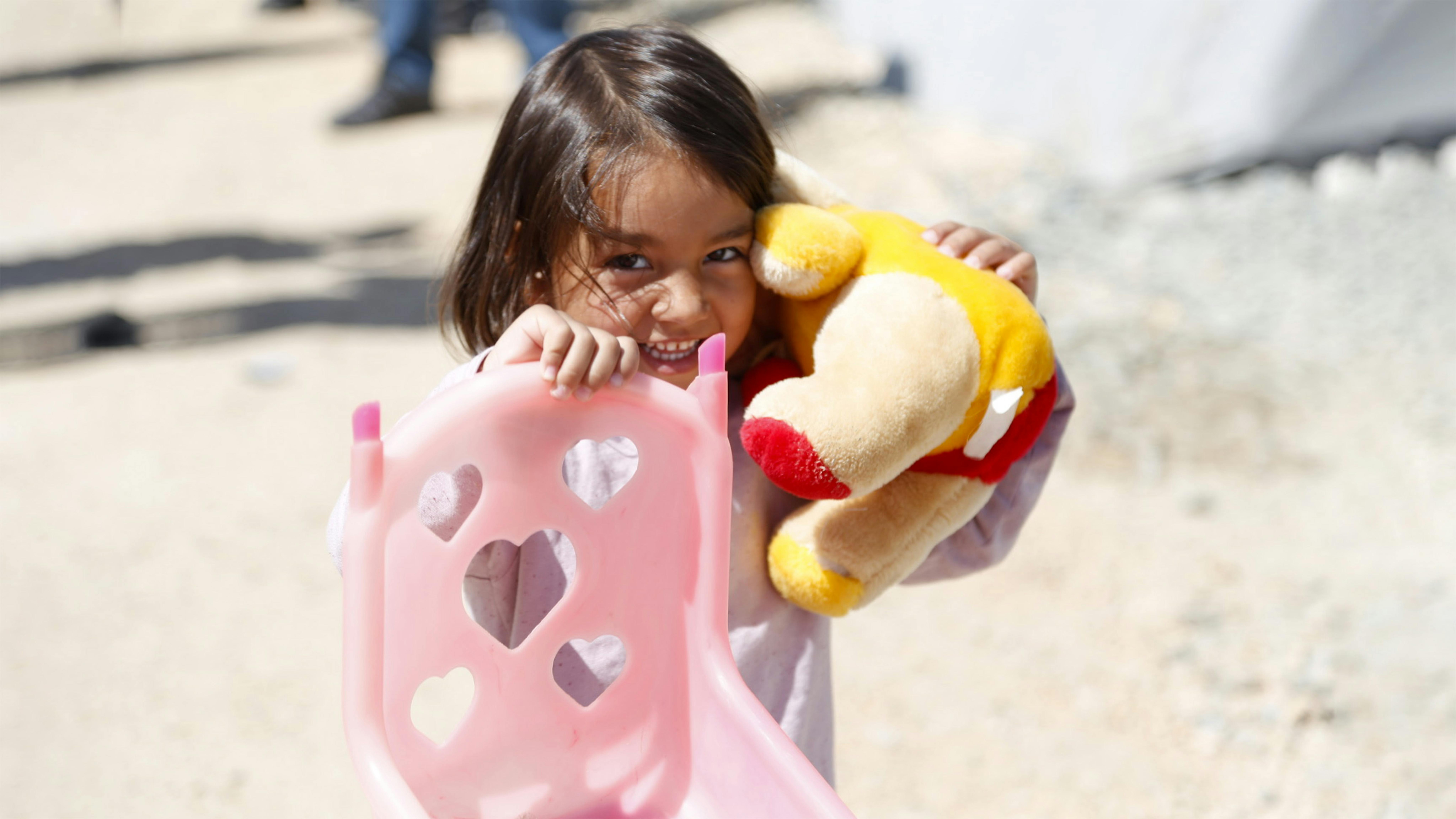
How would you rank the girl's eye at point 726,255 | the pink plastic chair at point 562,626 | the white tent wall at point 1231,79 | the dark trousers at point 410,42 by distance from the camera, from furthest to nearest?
the dark trousers at point 410,42, the white tent wall at point 1231,79, the girl's eye at point 726,255, the pink plastic chair at point 562,626

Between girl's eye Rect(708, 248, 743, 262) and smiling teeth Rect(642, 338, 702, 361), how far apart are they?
72 millimetres

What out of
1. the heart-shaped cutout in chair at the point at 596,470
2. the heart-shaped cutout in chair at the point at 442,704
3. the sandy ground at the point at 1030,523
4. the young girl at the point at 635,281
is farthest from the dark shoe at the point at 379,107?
the heart-shaped cutout in chair at the point at 596,470

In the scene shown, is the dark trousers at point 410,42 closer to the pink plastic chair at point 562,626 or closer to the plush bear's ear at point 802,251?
the plush bear's ear at point 802,251

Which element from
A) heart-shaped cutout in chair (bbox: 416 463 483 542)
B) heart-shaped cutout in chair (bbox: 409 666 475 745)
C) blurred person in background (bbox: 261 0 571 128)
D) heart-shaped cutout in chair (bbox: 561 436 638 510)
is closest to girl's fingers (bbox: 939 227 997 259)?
heart-shaped cutout in chair (bbox: 561 436 638 510)

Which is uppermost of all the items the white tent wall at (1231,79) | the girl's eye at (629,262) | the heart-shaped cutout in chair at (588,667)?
the girl's eye at (629,262)

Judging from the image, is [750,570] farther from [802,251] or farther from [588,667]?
[802,251]

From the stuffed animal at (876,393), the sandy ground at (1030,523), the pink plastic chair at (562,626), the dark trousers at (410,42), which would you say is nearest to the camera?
the pink plastic chair at (562,626)

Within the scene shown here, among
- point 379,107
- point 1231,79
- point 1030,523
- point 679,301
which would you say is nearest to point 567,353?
point 679,301

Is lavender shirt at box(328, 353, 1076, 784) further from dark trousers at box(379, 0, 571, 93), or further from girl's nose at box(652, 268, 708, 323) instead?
dark trousers at box(379, 0, 571, 93)

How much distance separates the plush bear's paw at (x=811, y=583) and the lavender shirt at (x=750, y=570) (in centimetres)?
5

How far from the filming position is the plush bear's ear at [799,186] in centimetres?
110

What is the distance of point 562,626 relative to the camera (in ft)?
3.18

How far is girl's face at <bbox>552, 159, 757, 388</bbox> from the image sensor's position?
3.17ft

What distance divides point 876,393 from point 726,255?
20 centimetres
